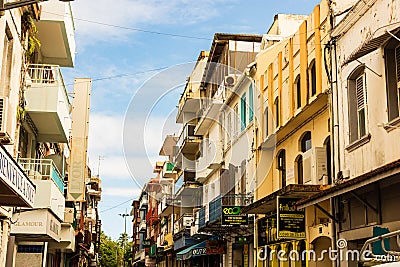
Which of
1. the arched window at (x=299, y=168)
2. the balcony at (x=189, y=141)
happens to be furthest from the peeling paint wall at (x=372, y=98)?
the balcony at (x=189, y=141)

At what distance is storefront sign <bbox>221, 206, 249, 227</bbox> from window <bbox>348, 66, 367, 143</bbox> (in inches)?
420

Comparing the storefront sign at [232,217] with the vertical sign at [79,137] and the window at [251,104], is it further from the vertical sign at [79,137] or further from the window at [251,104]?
the vertical sign at [79,137]

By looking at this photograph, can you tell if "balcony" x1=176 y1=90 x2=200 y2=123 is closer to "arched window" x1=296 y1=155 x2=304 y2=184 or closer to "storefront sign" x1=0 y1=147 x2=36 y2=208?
"arched window" x1=296 y1=155 x2=304 y2=184

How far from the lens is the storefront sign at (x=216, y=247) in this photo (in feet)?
107

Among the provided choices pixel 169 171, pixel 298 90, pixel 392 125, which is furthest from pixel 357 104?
pixel 169 171

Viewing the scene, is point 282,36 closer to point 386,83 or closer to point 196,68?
point 386,83

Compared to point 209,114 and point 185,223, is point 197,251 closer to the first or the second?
point 185,223

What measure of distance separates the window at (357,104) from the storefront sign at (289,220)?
4029 mm

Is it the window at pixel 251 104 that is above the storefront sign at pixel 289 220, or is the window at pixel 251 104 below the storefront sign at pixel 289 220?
above

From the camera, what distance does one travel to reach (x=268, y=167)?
82.0 feet

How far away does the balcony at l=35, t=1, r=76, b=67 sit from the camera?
68.6 ft

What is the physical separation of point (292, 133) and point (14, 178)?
38.2 ft

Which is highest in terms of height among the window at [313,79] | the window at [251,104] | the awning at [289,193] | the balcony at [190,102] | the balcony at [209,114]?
the balcony at [190,102]

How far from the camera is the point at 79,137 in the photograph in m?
29.8
